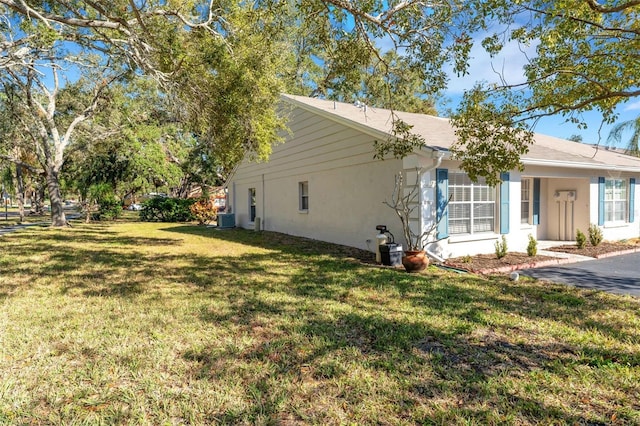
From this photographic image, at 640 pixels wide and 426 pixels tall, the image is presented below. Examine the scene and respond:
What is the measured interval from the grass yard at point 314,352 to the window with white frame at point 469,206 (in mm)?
2715

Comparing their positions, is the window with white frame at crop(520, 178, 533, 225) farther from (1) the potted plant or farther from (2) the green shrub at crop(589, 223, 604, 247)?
(1) the potted plant

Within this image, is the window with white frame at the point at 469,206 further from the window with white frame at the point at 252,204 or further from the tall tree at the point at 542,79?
the window with white frame at the point at 252,204

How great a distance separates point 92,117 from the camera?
20672 millimetres

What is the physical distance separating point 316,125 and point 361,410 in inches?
407

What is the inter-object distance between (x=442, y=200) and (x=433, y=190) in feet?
1.13

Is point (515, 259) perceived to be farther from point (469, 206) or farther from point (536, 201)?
point (536, 201)

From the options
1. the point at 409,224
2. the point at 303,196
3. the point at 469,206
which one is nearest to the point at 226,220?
the point at 303,196

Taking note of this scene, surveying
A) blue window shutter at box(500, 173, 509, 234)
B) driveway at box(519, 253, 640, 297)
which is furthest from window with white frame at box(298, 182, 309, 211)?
driveway at box(519, 253, 640, 297)

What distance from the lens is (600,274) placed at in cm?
741

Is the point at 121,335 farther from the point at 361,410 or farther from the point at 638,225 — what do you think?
the point at 638,225

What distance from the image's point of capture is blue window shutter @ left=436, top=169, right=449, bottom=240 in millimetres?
8523

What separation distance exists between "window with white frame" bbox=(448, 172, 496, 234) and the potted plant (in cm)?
94

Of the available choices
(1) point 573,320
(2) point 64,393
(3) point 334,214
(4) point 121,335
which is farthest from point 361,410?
(3) point 334,214

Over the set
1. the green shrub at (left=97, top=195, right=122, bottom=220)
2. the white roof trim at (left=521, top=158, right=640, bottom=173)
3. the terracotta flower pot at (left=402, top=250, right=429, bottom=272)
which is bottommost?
the terracotta flower pot at (left=402, top=250, right=429, bottom=272)
